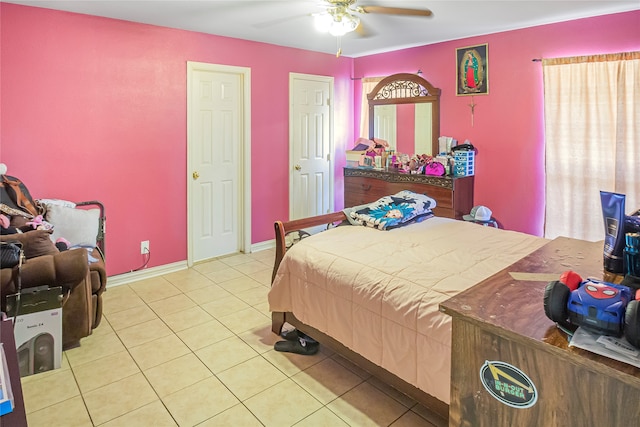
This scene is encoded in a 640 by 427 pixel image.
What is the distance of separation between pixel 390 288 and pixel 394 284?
0.10 feet

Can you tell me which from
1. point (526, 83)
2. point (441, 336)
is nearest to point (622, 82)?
point (526, 83)

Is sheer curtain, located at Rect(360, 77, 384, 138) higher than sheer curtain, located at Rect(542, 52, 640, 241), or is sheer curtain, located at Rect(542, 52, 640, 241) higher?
sheer curtain, located at Rect(360, 77, 384, 138)

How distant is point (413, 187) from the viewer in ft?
15.0

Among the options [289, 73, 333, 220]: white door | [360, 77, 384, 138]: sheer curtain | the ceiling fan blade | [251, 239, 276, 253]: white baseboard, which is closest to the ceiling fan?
the ceiling fan blade

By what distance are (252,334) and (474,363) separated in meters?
2.07

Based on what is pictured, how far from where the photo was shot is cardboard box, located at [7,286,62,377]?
2.38 m

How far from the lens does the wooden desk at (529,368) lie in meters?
0.98

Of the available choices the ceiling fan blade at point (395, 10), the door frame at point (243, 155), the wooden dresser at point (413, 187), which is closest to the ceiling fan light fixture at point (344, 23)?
the ceiling fan blade at point (395, 10)

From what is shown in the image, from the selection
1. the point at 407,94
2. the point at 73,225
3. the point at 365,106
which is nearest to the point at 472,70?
the point at 407,94

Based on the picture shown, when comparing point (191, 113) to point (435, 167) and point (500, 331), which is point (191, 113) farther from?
point (500, 331)

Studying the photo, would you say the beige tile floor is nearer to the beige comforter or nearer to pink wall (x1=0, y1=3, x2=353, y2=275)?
the beige comforter

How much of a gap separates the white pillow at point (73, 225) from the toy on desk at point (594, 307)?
326 centimetres

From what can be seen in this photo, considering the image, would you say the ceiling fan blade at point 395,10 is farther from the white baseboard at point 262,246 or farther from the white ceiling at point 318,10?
the white baseboard at point 262,246

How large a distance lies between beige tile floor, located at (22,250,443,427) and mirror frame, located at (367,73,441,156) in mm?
2884
